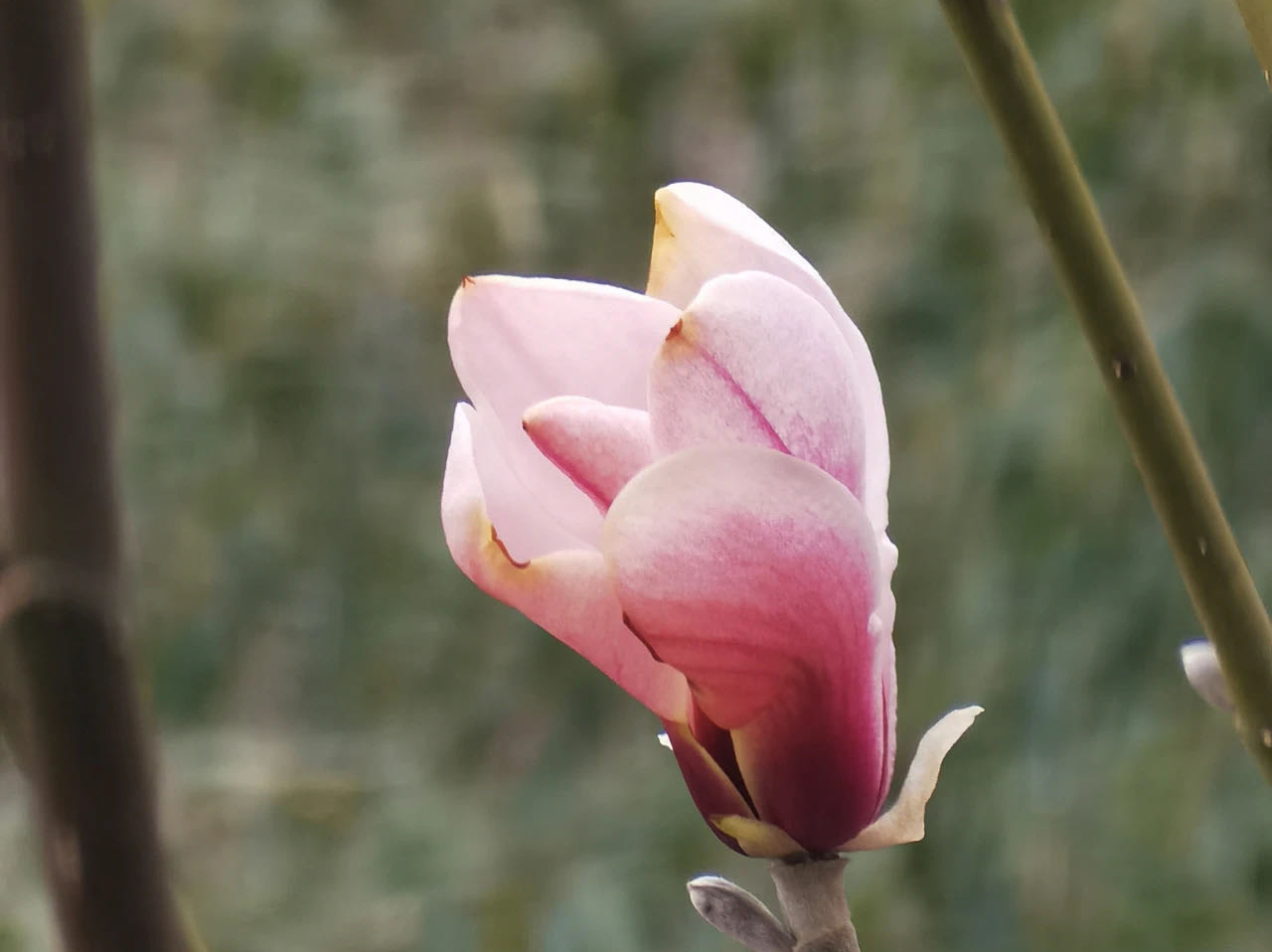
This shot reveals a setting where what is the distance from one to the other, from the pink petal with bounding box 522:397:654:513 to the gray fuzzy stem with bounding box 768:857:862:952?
Result: 46 millimetres

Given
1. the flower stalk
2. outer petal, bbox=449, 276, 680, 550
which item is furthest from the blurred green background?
outer petal, bbox=449, 276, 680, 550

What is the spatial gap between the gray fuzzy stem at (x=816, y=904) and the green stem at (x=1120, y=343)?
47 millimetres

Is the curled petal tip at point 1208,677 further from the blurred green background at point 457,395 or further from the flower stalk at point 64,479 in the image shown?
the blurred green background at point 457,395

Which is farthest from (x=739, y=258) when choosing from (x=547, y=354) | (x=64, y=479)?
(x=64, y=479)

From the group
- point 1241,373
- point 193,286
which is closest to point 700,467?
point 1241,373

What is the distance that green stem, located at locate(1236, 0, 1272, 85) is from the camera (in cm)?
17

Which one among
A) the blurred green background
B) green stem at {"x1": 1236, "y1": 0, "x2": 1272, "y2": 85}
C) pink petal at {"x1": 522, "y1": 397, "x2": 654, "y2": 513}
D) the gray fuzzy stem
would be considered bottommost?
the blurred green background

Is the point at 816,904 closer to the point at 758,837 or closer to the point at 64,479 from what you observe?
the point at 758,837


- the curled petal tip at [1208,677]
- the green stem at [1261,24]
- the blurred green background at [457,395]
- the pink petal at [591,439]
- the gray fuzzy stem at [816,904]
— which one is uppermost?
the green stem at [1261,24]

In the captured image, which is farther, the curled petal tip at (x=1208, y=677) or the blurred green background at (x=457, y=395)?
the blurred green background at (x=457, y=395)

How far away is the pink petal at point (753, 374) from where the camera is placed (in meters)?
0.16

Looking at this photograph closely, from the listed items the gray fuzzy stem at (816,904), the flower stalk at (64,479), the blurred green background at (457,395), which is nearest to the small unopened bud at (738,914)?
the gray fuzzy stem at (816,904)

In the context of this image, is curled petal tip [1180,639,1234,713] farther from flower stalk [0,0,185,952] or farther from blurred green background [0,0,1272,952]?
blurred green background [0,0,1272,952]

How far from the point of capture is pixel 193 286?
3.26 ft
